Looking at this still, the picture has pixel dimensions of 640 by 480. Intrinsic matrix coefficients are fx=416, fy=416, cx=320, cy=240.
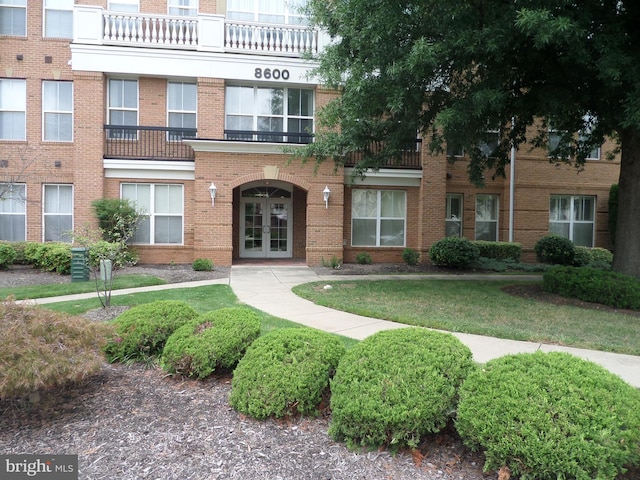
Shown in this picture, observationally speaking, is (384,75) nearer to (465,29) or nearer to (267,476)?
(465,29)

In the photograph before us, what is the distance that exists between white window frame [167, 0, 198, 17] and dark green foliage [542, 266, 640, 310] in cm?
1466

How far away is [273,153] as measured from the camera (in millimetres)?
14102

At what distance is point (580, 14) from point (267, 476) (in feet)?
26.2

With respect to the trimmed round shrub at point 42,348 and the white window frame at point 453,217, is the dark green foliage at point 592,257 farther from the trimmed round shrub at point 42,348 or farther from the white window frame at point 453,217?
the trimmed round shrub at point 42,348

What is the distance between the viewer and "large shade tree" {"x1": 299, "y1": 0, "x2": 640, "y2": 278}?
6.77 m

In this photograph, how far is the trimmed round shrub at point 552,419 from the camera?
2.40 meters

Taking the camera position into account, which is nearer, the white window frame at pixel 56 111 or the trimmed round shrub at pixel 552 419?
the trimmed round shrub at pixel 552 419

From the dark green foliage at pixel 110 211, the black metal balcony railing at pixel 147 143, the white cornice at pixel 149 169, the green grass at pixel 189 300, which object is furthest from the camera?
the black metal balcony railing at pixel 147 143

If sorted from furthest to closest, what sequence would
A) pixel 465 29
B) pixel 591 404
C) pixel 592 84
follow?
pixel 592 84 < pixel 465 29 < pixel 591 404

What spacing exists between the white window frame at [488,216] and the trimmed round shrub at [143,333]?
14.8 meters

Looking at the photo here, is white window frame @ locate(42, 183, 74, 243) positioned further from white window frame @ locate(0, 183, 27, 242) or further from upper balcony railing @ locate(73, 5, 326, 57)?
upper balcony railing @ locate(73, 5, 326, 57)

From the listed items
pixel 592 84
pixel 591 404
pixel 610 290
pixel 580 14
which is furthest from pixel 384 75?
pixel 591 404

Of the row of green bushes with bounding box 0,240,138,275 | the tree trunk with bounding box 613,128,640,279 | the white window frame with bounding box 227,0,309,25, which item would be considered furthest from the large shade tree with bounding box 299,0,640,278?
the row of green bushes with bounding box 0,240,138,275

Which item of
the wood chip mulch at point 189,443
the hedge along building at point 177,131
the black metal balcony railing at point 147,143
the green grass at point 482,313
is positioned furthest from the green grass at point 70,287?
the wood chip mulch at point 189,443
